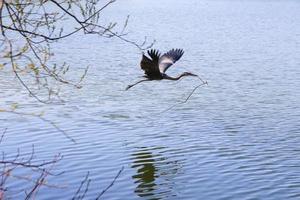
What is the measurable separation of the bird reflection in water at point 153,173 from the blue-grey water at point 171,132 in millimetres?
18

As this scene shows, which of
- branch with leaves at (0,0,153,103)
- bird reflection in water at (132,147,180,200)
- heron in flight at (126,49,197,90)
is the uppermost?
branch with leaves at (0,0,153,103)

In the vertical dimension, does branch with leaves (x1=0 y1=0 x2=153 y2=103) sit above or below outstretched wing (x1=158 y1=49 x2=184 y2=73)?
above

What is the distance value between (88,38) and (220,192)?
21.8 m

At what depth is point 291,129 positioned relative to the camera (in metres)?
13.6

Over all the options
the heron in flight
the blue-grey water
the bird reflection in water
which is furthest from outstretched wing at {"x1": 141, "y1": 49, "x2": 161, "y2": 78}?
the bird reflection in water

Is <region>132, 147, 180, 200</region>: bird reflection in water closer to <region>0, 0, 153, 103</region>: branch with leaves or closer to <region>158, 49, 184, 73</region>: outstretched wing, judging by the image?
<region>158, 49, 184, 73</region>: outstretched wing

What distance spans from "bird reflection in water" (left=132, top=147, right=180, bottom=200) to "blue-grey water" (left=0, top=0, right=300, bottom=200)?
0.02 metres

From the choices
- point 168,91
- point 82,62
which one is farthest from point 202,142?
point 82,62

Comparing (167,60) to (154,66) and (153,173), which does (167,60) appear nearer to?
(154,66)

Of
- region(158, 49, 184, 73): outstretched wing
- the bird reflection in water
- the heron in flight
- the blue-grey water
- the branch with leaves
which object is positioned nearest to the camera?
the branch with leaves

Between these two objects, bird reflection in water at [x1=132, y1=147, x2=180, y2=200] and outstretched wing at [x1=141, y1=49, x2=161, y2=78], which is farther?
bird reflection in water at [x1=132, y1=147, x2=180, y2=200]

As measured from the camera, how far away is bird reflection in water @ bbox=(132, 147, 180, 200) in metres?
10.0

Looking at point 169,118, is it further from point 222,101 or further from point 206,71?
point 206,71

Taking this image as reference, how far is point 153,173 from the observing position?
1103cm
